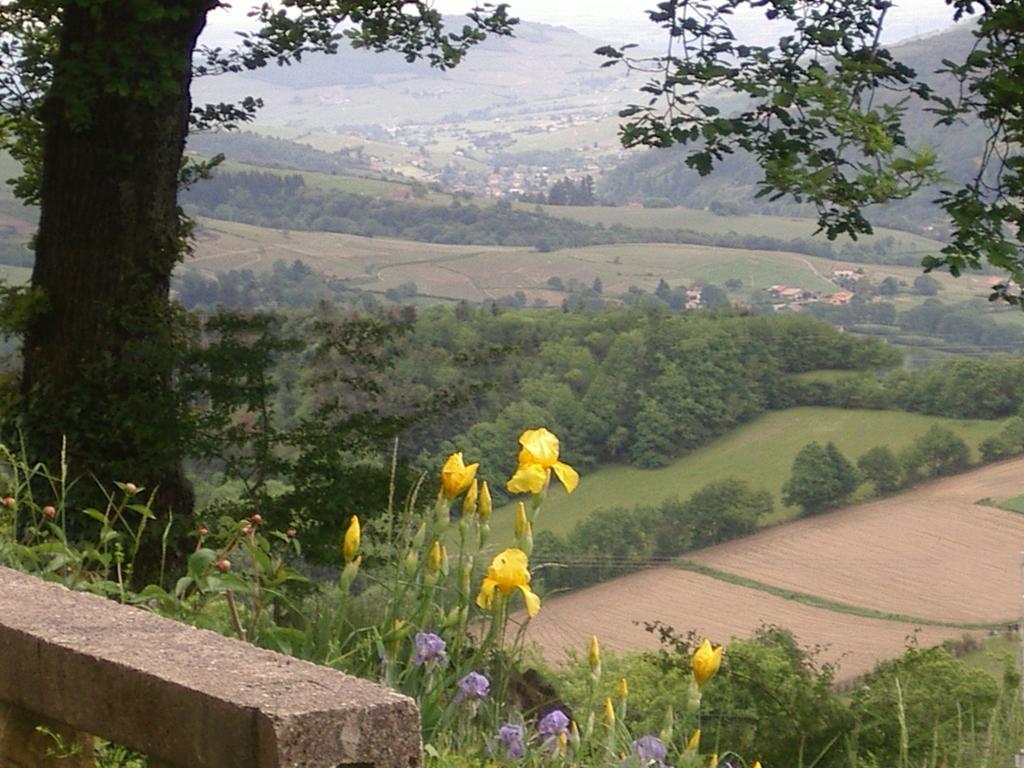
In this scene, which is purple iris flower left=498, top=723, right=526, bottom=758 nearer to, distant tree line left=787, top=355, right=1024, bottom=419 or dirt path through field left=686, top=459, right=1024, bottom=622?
dirt path through field left=686, top=459, right=1024, bottom=622

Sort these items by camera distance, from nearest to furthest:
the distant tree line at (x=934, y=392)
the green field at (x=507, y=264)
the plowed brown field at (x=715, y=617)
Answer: the plowed brown field at (x=715, y=617)
the distant tree line at (x=934, y=392)
the green field at (x=507, y=264)

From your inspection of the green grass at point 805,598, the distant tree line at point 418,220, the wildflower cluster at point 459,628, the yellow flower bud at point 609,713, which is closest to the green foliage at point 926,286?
the distant tree line at point 418,220

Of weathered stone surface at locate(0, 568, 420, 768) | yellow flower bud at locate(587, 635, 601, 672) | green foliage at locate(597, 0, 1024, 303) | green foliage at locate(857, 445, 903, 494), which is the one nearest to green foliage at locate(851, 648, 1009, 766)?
yellow flower bud at locate(587, 635, 601, 672)

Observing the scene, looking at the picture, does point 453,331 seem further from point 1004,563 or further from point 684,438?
point 684,438

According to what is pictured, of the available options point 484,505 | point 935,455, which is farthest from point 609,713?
point 935,455

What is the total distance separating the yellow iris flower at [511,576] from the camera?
2.44 m

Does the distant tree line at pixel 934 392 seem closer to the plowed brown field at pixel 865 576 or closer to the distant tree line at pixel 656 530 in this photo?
the plowed brown field at pixel 865 576

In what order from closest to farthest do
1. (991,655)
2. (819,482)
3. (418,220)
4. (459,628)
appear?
(459,628) < (991,655) < (819,482) < (418,220)

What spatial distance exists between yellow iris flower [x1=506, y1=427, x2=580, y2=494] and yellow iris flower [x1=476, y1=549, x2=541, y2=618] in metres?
0.12

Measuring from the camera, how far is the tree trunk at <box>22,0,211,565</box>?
712 centimetres

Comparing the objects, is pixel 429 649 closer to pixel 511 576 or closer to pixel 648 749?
pixel 511 576

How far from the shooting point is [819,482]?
32.5 meters

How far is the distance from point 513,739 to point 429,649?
23cm

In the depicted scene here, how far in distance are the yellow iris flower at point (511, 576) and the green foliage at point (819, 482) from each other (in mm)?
30148
